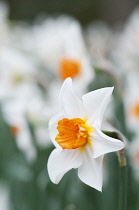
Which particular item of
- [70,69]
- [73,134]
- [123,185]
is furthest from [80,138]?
[70,69]

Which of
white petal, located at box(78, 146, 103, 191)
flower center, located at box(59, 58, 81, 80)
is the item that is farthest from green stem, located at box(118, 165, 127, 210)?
flower center, located at box(59, 58, 81, 80)

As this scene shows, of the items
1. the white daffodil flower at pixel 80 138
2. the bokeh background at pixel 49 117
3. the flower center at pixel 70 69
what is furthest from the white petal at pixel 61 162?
the flower center at pixel 70 69

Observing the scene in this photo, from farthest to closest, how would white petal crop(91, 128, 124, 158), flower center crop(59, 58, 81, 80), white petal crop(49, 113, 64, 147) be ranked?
flower center crop(59, 58, 81, 80) < white petal crop(49, 113, 64, 147) < white petal crop(91, 128, 124, 158)

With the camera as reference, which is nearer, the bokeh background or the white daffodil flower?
the white daffodil flower

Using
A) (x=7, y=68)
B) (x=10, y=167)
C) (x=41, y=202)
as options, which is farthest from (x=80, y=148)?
(x=7, y=68)

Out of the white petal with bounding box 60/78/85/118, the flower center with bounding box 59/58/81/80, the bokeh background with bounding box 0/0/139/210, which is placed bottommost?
the bokeh background with bounding box 0/0/139/210

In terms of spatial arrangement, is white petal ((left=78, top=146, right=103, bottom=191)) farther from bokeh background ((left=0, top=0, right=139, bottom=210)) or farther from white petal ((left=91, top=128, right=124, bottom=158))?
bokeh background ((left=0, top=0, right=139, bottom=210))
